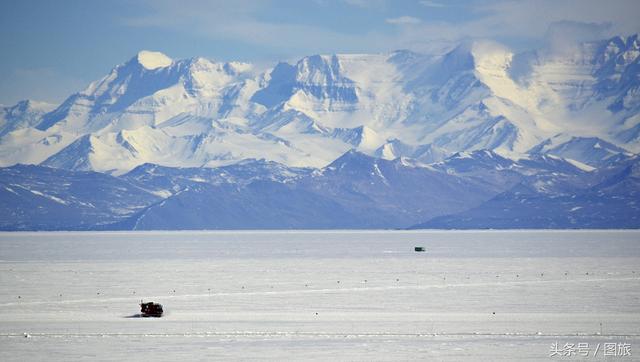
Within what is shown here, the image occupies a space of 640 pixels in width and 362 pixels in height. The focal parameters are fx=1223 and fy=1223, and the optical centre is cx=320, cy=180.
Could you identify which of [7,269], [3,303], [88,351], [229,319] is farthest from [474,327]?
[7,269]

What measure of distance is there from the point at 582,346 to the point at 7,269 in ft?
439

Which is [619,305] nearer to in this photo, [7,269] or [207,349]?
[207,349]

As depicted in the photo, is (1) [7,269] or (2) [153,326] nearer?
(2) [153,326]

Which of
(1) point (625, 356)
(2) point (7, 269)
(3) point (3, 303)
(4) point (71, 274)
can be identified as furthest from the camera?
(2) point (7, 269)

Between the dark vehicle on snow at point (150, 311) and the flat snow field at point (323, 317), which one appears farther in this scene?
the dark vehicle on snow at point (150, 311)

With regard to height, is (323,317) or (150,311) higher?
(150,311)

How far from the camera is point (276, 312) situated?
364 ft

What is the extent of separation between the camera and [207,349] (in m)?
84.8

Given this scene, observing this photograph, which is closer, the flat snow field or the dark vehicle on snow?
the flat snow field

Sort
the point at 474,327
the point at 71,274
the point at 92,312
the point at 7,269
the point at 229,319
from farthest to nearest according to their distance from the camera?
1. the point at 7,269
2. the point at 71,274
3. the point at 92,312
4. the point at 229,319
5. the point at 474,327

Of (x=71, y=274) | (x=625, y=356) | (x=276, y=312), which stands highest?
(x=71, y=274)

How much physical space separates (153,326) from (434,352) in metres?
27.6

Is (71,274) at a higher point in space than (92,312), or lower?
higher

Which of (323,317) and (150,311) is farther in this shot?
(150,311)
